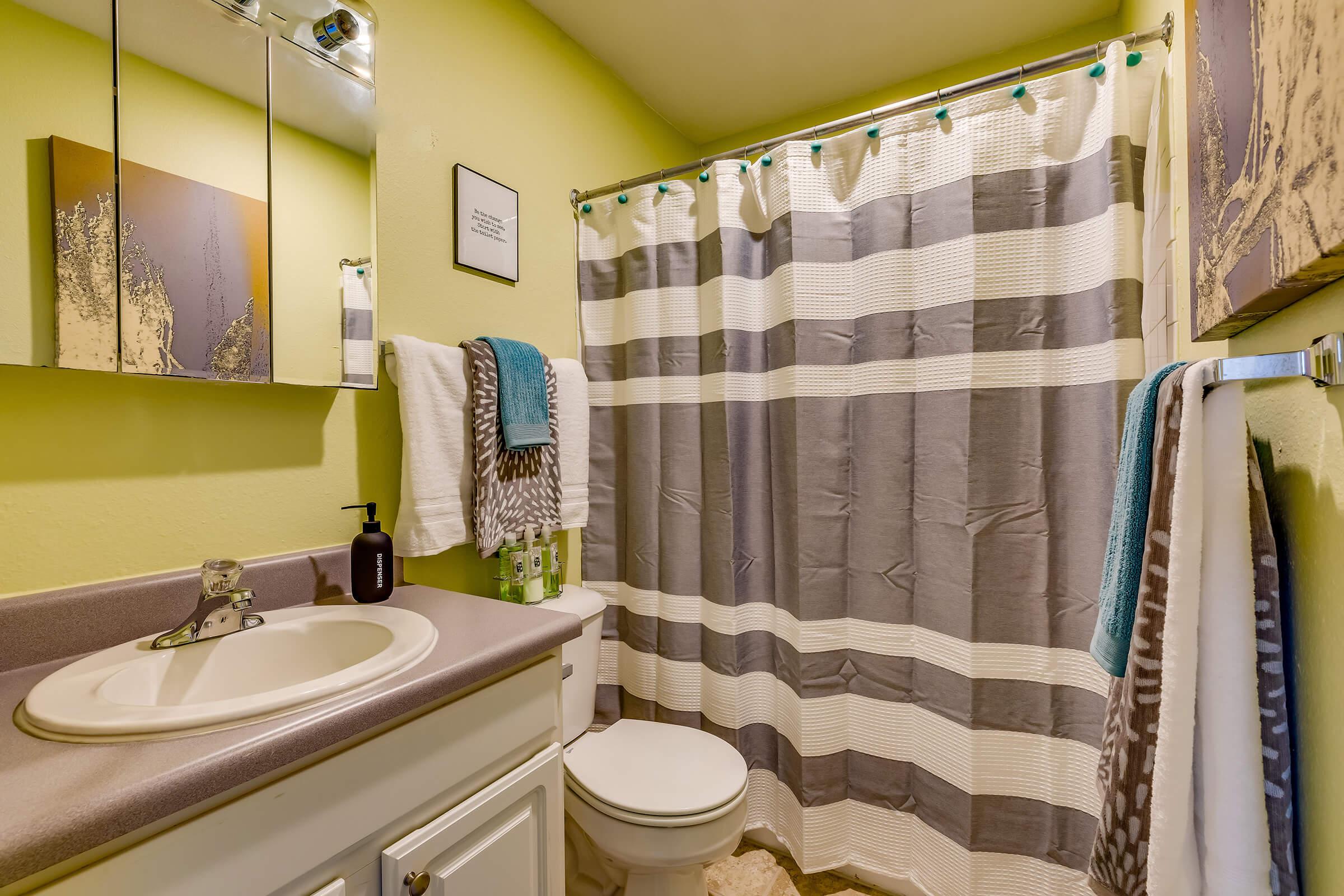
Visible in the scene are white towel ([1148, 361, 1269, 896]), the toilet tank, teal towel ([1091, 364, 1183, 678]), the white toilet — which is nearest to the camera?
white towel ([1148, 361, 1269, 896])

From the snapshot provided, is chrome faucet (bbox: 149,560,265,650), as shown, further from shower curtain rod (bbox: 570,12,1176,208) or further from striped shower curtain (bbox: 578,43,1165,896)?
shower curtain rod (bbox: 570,12,1176,208)

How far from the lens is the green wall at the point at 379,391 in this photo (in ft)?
2.83

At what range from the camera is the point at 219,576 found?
0.92 meters

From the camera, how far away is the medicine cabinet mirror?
81cm

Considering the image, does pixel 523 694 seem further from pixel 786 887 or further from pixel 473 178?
pixel 473 178

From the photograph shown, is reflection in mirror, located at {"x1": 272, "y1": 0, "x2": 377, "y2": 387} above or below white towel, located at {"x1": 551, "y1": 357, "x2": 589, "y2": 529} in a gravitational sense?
above

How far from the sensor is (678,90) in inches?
79.5

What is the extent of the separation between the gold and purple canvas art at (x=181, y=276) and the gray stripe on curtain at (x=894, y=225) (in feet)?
3.25

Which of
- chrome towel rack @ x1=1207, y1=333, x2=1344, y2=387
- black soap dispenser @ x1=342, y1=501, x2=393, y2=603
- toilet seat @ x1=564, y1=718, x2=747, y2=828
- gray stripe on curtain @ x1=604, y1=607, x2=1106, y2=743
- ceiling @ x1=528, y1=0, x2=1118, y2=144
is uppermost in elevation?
ceiling @ x1=528, y1=0, x2=1118, y2=144

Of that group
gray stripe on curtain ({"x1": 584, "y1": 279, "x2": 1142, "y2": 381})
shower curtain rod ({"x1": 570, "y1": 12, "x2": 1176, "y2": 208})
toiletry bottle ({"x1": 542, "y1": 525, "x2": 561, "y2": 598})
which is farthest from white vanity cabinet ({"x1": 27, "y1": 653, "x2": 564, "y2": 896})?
shower curtain rod ({"x1": 570, "y1": 12, "x2": 1176, "y2": 208})

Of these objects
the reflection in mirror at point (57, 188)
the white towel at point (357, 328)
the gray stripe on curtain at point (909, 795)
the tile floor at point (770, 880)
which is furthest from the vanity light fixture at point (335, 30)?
the tile floor at point (770, 880)

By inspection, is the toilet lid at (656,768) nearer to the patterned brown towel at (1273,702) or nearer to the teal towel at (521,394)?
the teal towel at (521,394)

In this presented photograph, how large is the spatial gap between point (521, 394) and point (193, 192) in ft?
2.25

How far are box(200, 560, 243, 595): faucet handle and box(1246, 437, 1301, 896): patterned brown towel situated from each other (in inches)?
50.9
